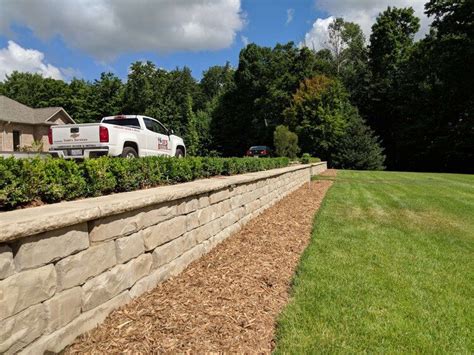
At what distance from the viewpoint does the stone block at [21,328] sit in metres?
2.21

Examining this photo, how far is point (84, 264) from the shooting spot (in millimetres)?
2836

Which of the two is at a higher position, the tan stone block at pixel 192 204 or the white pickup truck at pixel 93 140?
the white pickup truck at pixel 93 140

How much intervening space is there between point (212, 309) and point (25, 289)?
1.66 m

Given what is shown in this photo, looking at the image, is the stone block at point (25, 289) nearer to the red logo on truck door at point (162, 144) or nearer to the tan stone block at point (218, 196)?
the tan stone block at point (218, 196)

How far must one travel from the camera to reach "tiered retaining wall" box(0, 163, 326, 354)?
2.29 metres

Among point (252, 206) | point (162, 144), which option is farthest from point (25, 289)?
point (162, 144)

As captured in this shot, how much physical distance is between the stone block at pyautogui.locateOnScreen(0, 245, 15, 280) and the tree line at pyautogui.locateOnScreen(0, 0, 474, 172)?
24229mm

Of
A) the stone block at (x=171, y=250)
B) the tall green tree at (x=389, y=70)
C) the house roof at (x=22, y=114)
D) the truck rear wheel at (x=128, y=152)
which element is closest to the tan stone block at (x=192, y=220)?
the stone block at (x=171, y=250)

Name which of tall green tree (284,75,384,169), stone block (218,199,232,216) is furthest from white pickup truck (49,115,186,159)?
tall green tree (284,75,384,169)

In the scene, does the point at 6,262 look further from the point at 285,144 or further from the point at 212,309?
the point at 285,144

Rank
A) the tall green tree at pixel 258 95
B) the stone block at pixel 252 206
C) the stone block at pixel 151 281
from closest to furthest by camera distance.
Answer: the stone block at pixel 151 281 < the stone block at pixel 252 206 < the tall green tree at pixel 258 95

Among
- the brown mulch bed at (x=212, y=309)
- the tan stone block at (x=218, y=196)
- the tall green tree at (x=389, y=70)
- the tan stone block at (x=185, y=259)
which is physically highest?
the tall green tree at (x=389, y=70)

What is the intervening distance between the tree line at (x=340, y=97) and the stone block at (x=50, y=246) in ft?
77.6

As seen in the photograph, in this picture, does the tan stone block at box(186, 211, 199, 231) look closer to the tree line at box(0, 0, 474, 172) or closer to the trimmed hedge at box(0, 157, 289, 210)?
the trimmed hedge at box(0, 157, 289, 210)
